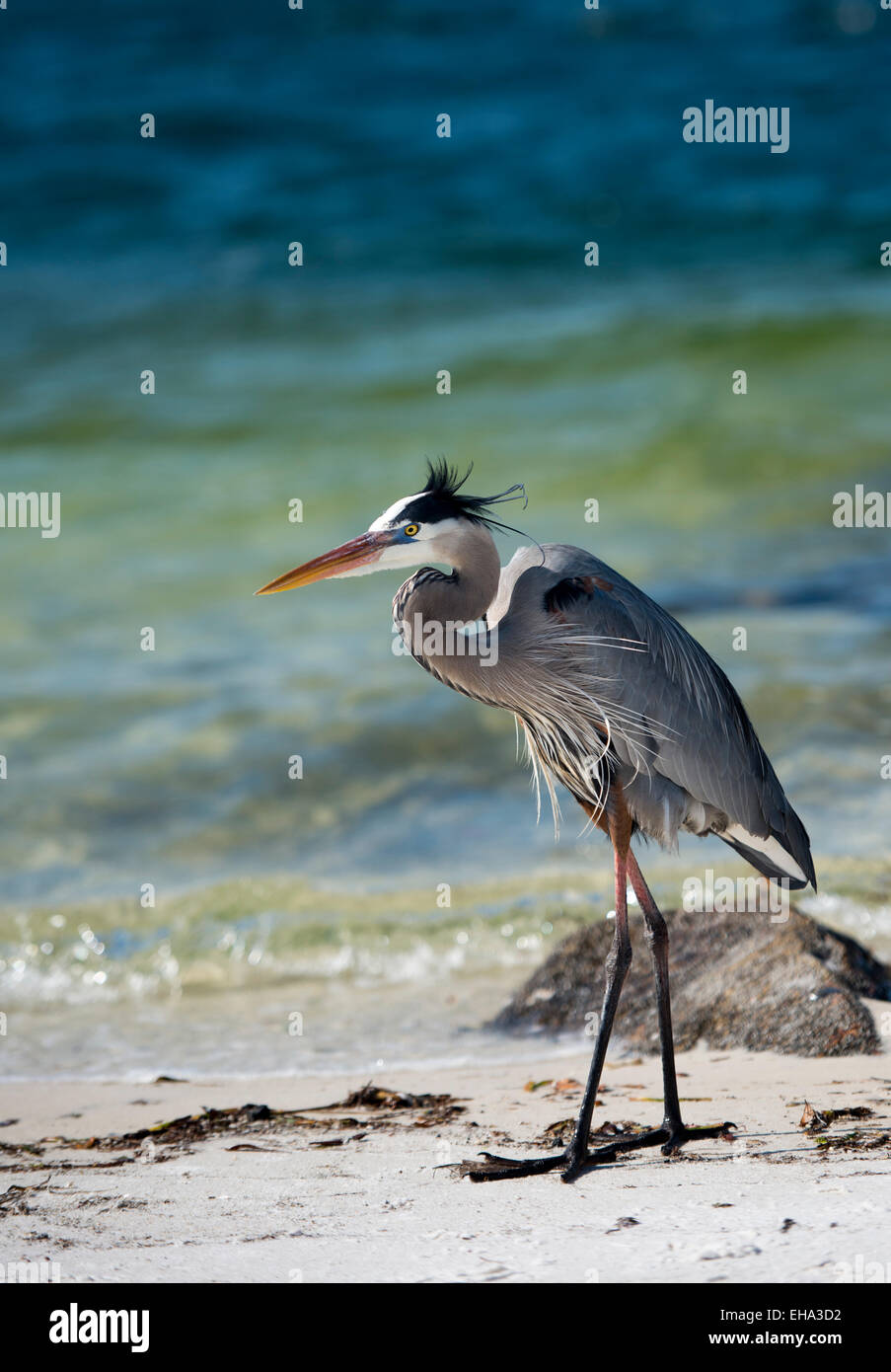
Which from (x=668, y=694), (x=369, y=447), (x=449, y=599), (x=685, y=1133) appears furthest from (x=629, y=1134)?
(x=369, y=447)

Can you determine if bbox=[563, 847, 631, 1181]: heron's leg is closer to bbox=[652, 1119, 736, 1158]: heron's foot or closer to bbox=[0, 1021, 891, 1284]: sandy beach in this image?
bbox=[0, 1021, 891, 1284]: sandy beach

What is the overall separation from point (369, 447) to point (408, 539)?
10.1 metres

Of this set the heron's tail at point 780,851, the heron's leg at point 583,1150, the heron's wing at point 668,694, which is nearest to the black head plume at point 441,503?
the heron's wing at point 668,694

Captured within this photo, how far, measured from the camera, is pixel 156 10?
785 inches

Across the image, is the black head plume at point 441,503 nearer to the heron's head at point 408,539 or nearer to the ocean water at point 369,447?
the heron's head at point 408,539

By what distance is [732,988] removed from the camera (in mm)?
Result: 4895

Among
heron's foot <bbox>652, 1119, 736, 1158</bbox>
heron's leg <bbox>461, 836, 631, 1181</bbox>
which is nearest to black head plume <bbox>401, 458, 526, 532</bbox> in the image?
heron's leg <bbox>461, 836, 631, 1181</bbox>

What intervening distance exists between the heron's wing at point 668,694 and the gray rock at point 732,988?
379 millimetres

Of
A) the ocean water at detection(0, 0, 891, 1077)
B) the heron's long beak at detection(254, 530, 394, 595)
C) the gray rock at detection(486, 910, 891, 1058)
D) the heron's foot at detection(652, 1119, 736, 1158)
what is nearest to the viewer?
the heron's foot at detection(652, 1119, 736, 1158)

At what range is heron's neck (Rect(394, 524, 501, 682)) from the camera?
4.27 m

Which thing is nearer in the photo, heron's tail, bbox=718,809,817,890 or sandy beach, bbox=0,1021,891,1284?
sandy beach, bbox=0,1021,891,1284

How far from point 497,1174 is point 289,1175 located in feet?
1.79

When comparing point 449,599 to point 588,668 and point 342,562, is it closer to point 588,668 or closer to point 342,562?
point 342,562

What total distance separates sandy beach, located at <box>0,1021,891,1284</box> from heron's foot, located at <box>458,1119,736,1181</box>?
4cm
